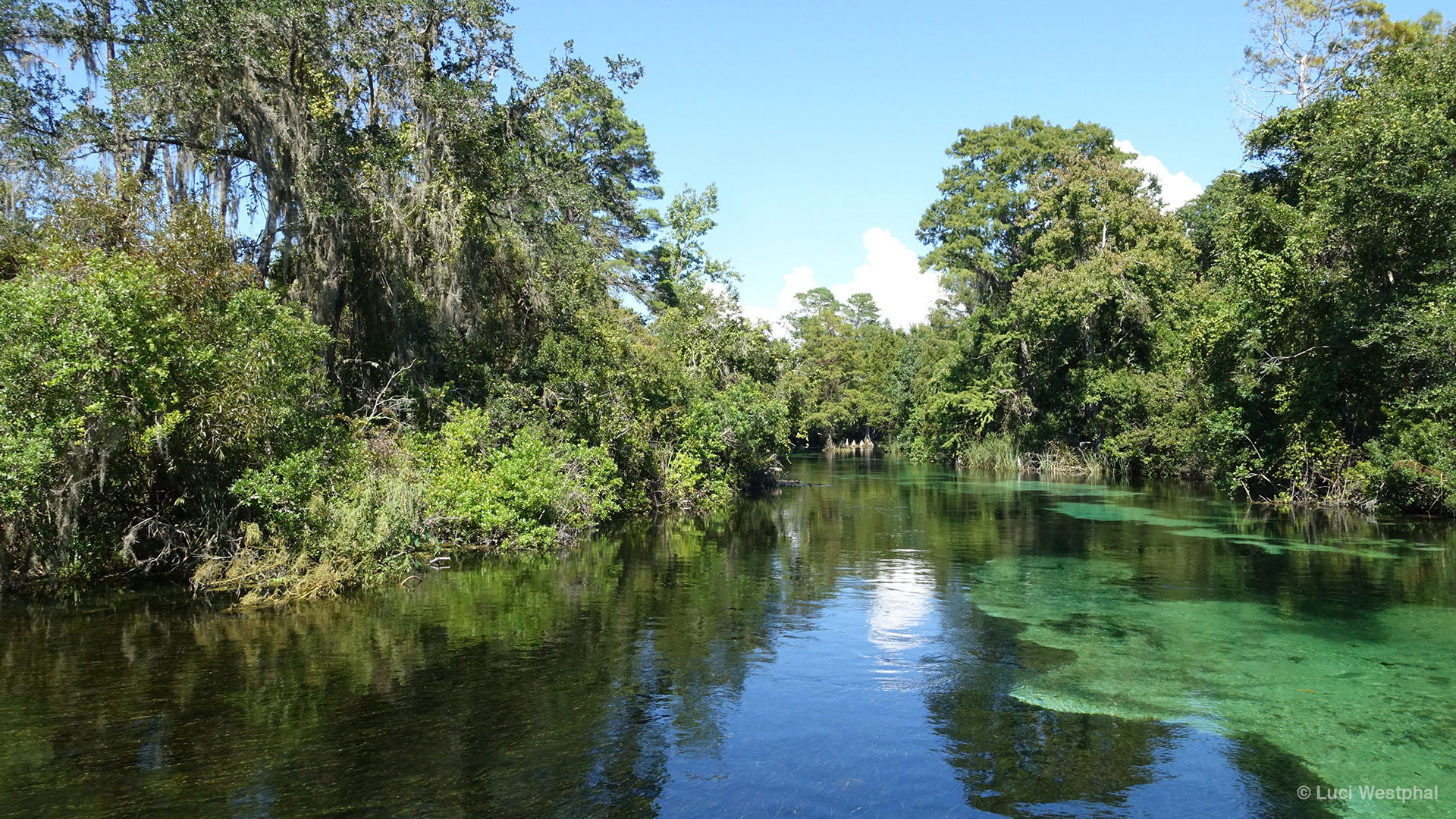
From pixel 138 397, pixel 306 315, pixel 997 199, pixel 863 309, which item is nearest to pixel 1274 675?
pixel 138 397

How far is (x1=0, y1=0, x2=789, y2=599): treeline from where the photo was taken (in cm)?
1106

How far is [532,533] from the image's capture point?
658 inches

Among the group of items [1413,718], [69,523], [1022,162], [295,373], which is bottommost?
[1413,718]

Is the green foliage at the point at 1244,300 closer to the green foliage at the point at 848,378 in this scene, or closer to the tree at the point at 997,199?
the tree at the point at 997,199

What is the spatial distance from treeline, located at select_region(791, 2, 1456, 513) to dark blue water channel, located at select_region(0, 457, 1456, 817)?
25.7 ft

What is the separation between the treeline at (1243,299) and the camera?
1888 centimetres

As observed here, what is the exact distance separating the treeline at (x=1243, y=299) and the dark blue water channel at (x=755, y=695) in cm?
783

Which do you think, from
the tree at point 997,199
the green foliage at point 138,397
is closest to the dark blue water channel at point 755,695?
the green foliage at point 138,397

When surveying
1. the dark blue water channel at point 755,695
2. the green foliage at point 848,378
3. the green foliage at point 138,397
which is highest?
the green foliage at point 848,378

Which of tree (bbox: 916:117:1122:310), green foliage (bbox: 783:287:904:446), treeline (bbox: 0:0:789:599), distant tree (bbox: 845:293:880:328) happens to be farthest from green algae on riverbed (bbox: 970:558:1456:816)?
distant tree (bbox: 845:293:880:328)

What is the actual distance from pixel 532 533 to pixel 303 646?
7106mm

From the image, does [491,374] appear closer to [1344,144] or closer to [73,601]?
[73,601]

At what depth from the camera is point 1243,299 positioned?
78.5 feet

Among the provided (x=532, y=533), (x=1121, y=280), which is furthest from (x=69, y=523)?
(x=1121, y=280)
